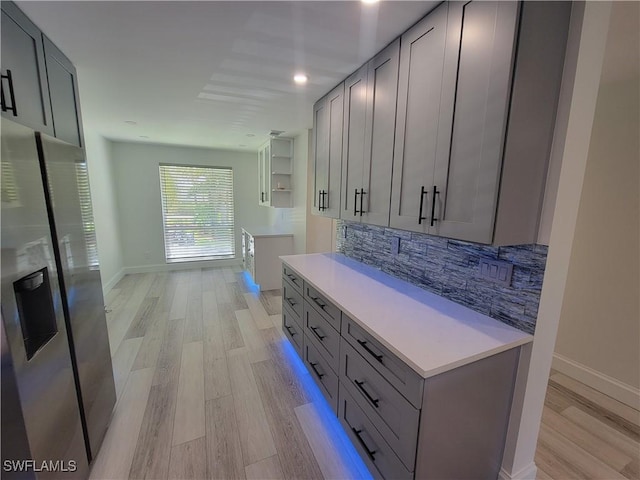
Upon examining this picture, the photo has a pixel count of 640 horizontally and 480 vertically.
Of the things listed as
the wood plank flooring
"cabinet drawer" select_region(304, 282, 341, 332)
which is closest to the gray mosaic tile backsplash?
"cabinet drawer" select_region(304, 282, 341, 332)

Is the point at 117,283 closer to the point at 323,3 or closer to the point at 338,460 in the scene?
the point at 338,460

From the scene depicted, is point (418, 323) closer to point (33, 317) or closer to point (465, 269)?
point (465, 269)

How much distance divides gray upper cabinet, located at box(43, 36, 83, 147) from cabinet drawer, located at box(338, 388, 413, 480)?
2.23 meters

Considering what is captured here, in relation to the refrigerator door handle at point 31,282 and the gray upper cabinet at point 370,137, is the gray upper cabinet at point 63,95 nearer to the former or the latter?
the refrigerator door handle at point 31,282

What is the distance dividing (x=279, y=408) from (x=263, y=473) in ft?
1.54

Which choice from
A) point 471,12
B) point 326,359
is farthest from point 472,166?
point 326,359

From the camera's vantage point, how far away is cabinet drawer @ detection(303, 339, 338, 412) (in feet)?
5.89

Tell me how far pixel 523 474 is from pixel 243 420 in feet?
5.43

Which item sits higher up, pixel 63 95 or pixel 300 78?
pixel 300 78

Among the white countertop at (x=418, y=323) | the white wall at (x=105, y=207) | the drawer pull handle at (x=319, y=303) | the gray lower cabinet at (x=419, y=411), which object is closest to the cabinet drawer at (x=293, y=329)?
the drawer pull handle at (x=319, y=303)

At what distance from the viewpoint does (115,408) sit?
1.99 meters

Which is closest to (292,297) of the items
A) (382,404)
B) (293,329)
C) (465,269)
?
(293,329)

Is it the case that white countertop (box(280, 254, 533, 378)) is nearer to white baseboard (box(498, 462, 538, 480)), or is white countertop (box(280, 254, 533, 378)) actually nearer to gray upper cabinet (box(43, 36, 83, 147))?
white baseboard (box(498, 462, 538, 480))

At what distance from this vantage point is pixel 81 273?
152 cm
